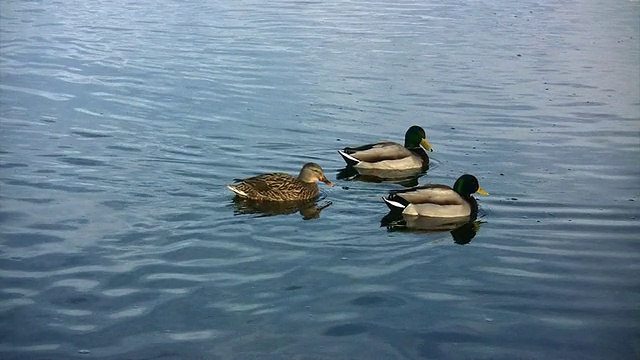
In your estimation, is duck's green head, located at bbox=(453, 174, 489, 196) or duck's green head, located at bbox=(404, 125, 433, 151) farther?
duck's green head, located at bbox=(404, 125, 433, 151)

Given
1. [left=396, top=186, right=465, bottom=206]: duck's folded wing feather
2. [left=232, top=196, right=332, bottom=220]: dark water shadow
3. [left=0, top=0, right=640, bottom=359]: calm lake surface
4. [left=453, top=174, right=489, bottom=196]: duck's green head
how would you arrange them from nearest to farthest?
[left=0, top=0, right=640, bottom=359]: calm lake surface < [left=232, top=196, right=332, bottom=220]: dark water shadow < [left=396, top=186, right=465, bottom=206]: duck's folded wing feather < [left=453, top=174, right=489, bottom=196]: duck's green head

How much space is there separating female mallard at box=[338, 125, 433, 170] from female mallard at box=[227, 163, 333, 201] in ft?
4.88

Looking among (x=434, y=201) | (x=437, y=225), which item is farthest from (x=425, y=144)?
(x=437, y=225)

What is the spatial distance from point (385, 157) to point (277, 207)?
109 inches

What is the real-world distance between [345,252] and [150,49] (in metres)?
15.1

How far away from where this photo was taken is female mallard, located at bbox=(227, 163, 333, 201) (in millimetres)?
A: 12820

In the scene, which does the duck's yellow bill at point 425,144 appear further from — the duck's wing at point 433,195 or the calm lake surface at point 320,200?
the duck's wing at point 433,195

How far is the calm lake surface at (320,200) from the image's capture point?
29.7 ft

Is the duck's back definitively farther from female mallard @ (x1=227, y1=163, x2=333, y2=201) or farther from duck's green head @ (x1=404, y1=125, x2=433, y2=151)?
duck's green head @ (x1=404, y1=125, x2=433, y2=151)

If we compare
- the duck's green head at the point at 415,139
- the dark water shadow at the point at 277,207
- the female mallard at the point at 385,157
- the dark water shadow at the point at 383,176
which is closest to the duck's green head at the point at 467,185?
the dark water shadow at the point at 277,207

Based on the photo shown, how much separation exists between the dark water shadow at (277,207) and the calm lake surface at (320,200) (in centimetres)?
11

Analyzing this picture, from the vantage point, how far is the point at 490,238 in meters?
12.1

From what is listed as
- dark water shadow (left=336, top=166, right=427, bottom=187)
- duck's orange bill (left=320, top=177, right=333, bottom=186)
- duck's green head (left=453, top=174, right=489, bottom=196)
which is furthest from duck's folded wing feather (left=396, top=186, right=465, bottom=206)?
dark water shadow (left=336, top=166, right=427, bottom=187)

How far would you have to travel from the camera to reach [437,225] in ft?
41.8
